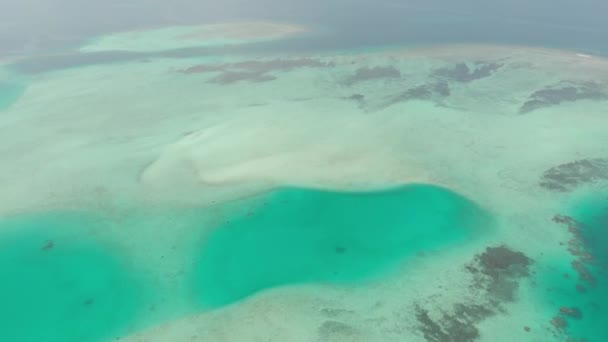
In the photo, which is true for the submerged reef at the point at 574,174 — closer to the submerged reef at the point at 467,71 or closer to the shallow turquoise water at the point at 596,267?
the shallow turquoise water at the point at 596,267

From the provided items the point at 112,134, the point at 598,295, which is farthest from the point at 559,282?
the point at 112,134

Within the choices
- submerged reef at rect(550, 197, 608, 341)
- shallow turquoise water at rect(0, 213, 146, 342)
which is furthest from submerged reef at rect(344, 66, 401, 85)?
shallow turquoise water at rect(0, 213, 146, 342)

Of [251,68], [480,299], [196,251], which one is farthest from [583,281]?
[251,68]

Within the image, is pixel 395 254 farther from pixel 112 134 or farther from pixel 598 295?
pixel 112 134

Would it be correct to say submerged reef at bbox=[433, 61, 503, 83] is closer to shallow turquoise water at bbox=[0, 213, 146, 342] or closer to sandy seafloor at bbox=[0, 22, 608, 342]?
sandy seafloor at bbox=[0, 22, 608, 342]

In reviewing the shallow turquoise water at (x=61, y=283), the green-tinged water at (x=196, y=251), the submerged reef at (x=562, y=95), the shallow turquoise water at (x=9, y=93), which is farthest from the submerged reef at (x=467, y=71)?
the shallow turquoise water at (x=9, y=93)

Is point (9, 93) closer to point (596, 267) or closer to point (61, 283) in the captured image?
point (61, 283)

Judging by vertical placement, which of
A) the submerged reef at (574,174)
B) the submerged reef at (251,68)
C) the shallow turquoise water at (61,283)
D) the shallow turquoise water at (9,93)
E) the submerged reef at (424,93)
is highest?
the submerged reef at (251,68)
